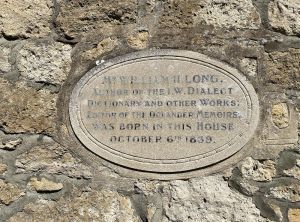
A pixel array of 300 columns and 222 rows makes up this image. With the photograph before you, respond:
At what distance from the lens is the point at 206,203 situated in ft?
7.85

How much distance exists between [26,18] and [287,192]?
57.1 inches

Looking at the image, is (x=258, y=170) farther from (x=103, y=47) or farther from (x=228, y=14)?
(x=103, y=47)

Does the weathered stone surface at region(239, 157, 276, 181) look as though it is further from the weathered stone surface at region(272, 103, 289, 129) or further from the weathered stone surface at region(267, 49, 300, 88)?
the weathered stone surface at region(267, 49, 300, 88)

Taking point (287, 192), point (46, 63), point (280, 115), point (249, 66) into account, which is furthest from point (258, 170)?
point (46, 63)

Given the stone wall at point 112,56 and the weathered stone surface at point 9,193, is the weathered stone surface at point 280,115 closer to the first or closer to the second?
the stone wall at point 112,56

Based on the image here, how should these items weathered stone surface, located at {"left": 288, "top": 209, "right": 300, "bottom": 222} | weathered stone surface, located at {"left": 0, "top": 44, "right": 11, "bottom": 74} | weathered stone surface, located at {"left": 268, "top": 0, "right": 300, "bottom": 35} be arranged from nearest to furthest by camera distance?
1. weathered stone surface, located at {"left": 288, "top": 209, "right": 300, "bottom": 222}
2. weathered stone surface, located at {"left": 268, "top": 0, "right": 300, "bottom": 35}
3. weathered stone surface, located at {"left": 0, "top": 44, "right": 11, "bottom": 74}

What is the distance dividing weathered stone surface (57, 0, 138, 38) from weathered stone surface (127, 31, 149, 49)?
0.23 feet

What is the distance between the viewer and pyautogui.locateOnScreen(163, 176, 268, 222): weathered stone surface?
2.38 m

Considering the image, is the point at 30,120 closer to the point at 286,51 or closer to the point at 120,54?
the point at 120,54

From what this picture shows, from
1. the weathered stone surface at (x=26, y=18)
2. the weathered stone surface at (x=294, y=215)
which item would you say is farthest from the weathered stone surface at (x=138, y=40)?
the weathered stone surface at (x=294, y=215)

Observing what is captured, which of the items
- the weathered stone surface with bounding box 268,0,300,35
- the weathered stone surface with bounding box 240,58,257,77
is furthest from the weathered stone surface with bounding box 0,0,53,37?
the weathered stone surface with bounding box 268,0,300,35

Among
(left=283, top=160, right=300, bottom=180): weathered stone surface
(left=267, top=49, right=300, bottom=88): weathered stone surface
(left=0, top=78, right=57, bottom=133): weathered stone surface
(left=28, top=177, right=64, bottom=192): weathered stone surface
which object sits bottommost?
(left=28, top=177, right=64, bottom=192): weathered stone surface

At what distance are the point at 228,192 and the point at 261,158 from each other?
0.68 ft

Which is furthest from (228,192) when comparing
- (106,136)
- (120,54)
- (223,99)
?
(120,54)
